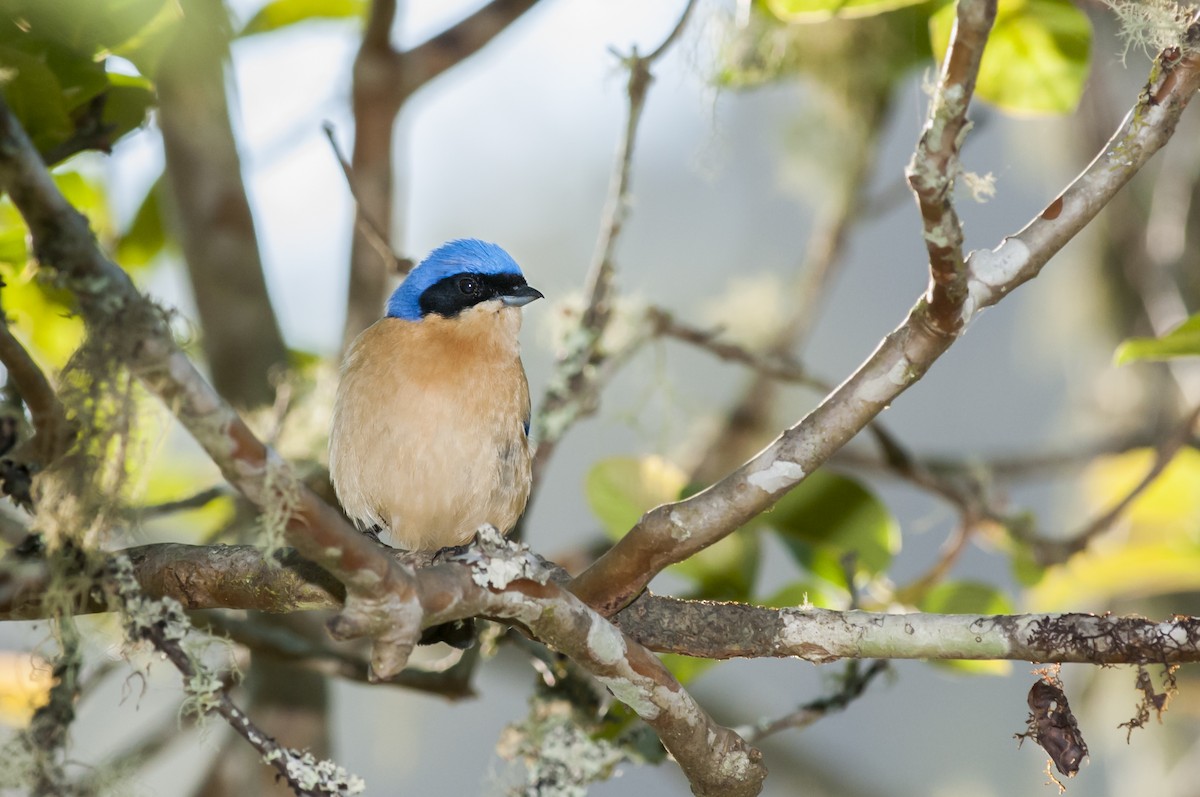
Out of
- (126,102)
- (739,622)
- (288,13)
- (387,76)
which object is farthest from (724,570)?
(288,13)

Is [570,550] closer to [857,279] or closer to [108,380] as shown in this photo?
[108,380]

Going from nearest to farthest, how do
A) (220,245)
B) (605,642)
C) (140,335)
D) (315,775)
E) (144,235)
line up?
(140,335) → (315,775) → (605,642) → (220,245) → (144,235)

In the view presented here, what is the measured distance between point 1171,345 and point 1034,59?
1042 millimetres

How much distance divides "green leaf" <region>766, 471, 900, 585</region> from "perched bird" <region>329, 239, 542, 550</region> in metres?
0.80

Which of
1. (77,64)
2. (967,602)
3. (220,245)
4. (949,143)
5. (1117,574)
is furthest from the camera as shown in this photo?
(1117,574)

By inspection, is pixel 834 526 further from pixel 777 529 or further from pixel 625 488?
pixel 625 488

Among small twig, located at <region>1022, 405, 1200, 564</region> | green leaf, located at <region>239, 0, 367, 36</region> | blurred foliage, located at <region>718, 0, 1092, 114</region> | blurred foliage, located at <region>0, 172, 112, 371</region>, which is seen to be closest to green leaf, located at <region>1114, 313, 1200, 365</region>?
blurred foliage, located at <region>718, 0, 1092, 114</region>

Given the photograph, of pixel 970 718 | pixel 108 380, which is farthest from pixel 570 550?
pixel 970 718

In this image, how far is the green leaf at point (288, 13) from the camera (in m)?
3.75

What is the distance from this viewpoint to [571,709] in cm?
305

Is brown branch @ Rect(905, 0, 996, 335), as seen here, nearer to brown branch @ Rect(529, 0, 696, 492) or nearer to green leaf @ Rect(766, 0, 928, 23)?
green leaf @ Rect(766, 0, 928, 23)

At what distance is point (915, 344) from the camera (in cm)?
191

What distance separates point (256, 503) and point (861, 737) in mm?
6780

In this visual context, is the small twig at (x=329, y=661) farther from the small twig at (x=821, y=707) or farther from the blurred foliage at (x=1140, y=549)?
the blurred foliage at (x=1140, y=549)
